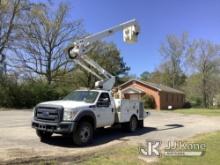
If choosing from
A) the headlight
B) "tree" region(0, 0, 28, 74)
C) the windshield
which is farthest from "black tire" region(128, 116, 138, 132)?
"tree" region(0, 0, 28, 74)

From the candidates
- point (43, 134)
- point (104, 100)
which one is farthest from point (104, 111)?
point (43, 134)

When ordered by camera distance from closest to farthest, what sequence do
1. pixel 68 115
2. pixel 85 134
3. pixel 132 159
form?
pixel 132 159, pixel 68 115, pixel 85 134

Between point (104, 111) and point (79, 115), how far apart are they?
2110mm

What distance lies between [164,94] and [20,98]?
2392 centimetres

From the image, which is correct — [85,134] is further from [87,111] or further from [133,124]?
[133,124]

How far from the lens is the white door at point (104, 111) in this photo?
1372 cm

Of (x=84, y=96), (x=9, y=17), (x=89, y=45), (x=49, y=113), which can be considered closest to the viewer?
(x=49, y=113)

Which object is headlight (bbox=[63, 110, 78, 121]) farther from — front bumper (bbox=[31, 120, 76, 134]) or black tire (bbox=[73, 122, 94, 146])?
black tire (bbox=[73, 122, 94, 146])

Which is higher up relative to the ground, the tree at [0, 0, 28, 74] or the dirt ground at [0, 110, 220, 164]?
the tree at [0, 0, 28, 74]

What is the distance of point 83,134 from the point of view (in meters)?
12.6

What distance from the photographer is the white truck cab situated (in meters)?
12.0

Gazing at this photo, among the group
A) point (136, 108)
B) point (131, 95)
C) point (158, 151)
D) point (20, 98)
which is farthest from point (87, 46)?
point (131, 95)

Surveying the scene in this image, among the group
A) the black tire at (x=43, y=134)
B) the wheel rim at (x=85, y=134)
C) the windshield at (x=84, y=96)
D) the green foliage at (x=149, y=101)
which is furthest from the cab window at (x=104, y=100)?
the green foliage at (x=149, y=101)

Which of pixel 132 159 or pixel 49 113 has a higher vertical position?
pixel 49 113
